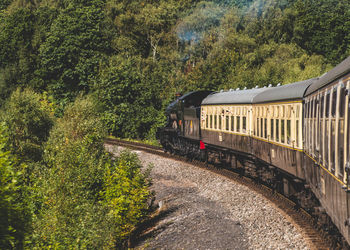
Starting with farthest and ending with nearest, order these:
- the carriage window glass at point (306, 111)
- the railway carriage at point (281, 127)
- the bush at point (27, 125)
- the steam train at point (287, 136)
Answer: the bush at point (27, 125) < the railway carriage at point (281, 127) < the carriage window glass at point (306, 111) < the steam train at point (287, 136)

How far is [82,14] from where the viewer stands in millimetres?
58812

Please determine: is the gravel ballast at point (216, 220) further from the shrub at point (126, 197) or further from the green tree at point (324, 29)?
the green tree at point (324, 29)

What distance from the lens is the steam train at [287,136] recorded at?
275 inches

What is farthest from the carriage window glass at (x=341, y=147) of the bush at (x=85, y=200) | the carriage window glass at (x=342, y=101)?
the bush at (x=85, y=200)

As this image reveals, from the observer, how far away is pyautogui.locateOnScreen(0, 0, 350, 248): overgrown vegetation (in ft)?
98.9

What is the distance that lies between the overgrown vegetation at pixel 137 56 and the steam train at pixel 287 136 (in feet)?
18.5

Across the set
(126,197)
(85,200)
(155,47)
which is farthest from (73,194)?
(155,47)

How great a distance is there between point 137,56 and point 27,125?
3202cm

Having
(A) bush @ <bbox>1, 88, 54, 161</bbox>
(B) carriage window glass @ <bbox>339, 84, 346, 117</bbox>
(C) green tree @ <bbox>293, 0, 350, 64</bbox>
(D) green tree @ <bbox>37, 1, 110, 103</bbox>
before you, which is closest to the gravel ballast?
(B) carriage window glass @ <bbox>339, 84, 346, 117</bbox>

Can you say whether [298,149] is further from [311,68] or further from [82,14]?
[82,14]

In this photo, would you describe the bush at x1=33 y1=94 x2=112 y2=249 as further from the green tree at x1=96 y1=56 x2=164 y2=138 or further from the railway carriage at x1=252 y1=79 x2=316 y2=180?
the green tree at x1=96 y1=56 x2=164 y2=138

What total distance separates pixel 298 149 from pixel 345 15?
57.9 meters

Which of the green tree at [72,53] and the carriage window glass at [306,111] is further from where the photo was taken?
the green tree at [72,53]

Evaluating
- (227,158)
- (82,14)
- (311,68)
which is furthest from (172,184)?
(82,14)
